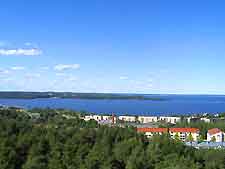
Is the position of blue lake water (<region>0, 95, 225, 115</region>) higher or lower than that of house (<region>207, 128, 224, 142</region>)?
higher

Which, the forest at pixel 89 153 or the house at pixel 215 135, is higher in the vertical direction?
the forest at pixel 89 153

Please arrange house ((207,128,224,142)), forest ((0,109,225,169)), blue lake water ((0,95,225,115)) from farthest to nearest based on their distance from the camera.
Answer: blue lake water ((0,95,225,115)), house ((207,128,224,142)), forest ((0,109,225,169))

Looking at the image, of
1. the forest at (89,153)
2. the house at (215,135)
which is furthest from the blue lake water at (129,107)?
the forest at (89,153)

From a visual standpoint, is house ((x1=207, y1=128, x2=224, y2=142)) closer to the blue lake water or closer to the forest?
the forest

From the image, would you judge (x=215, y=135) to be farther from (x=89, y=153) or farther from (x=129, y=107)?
(x=129, y=107)

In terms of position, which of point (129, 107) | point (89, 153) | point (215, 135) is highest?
point (89, 153)

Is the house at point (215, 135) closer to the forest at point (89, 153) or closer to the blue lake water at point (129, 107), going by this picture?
the forest at point (89, 153)

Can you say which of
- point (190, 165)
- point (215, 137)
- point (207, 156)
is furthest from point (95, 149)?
point (215, 137)

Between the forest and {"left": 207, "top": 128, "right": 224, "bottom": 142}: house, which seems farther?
{"left": 207, "top": 128, "right": 224, "bottom": 142}: house

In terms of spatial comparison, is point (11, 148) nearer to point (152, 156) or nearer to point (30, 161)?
point (30, 161)

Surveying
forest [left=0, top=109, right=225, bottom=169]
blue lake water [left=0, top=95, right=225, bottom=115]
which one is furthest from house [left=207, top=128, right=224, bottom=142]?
blue lake water [left=0, top=95, right=225, bottom=115]

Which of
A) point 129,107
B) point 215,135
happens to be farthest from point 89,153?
point 129,107
